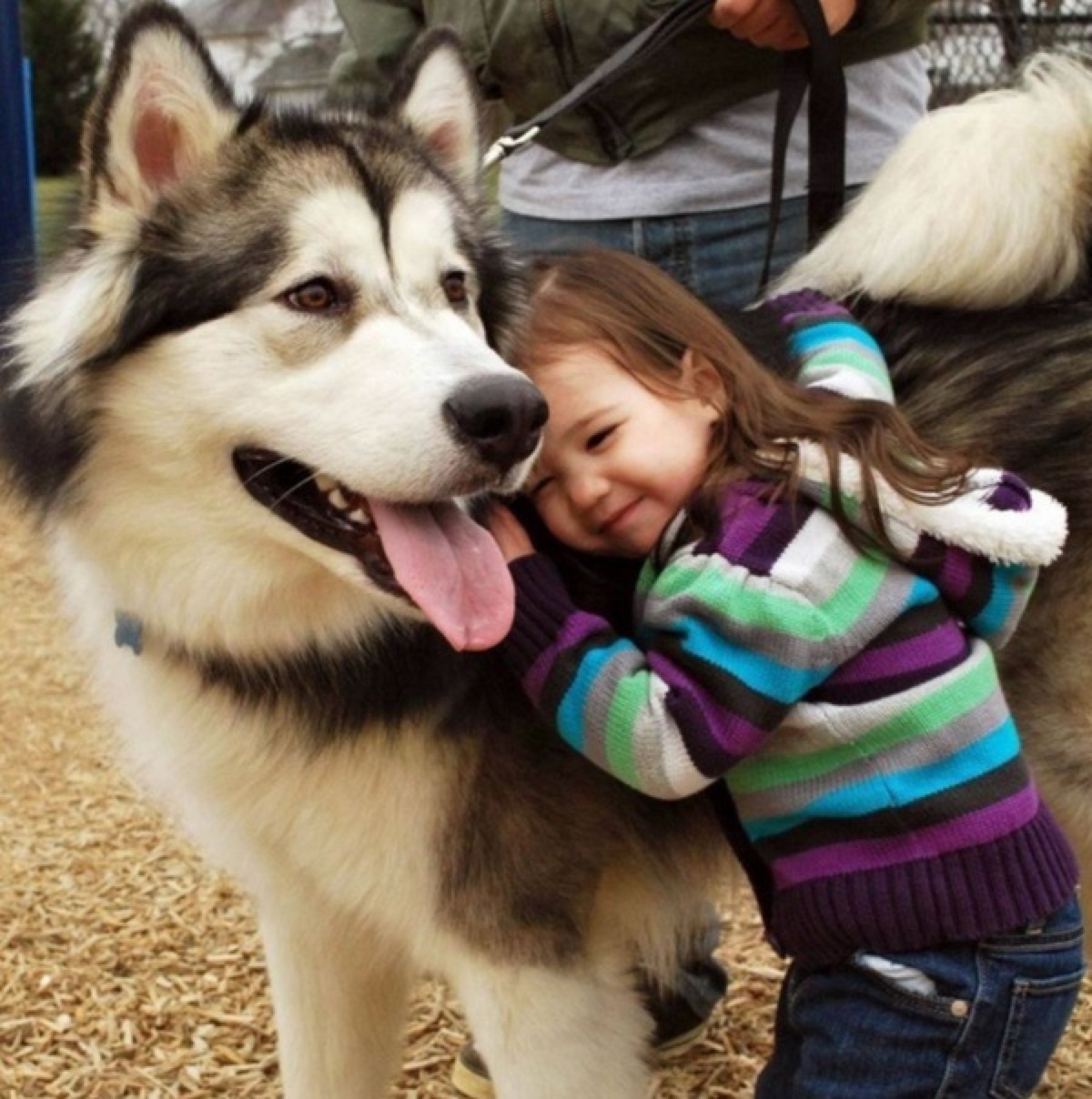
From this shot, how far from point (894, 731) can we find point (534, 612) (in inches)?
17.5

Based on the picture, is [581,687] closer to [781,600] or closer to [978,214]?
[781,600]

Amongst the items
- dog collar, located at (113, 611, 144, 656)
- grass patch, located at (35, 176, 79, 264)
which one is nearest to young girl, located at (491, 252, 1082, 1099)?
dog collar, located at (113, 611, 144, 656)

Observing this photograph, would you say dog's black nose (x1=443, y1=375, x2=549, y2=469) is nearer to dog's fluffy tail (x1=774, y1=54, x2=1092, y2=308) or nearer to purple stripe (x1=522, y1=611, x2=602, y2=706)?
purple stripe (x1=522, y1=611, x2=602, y2=706)

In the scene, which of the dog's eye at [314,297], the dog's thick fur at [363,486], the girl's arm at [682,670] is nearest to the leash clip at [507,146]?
the dog's thick fur at [363,486]

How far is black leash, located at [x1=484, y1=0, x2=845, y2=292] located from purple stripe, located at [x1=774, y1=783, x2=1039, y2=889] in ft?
3.19

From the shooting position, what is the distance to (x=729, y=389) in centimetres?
191

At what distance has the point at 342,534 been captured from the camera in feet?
5.96

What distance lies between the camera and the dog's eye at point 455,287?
194 cm

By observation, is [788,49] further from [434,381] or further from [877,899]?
[877,899]

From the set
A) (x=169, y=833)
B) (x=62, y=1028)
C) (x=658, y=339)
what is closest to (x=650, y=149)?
(x=658, y=339)

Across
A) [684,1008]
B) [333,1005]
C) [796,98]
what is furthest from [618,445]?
[684,1008]

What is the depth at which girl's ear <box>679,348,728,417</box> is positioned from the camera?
1.93 metres

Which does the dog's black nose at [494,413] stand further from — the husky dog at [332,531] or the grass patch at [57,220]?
the grass patch at [57,220]

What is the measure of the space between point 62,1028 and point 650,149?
6.36 ft
